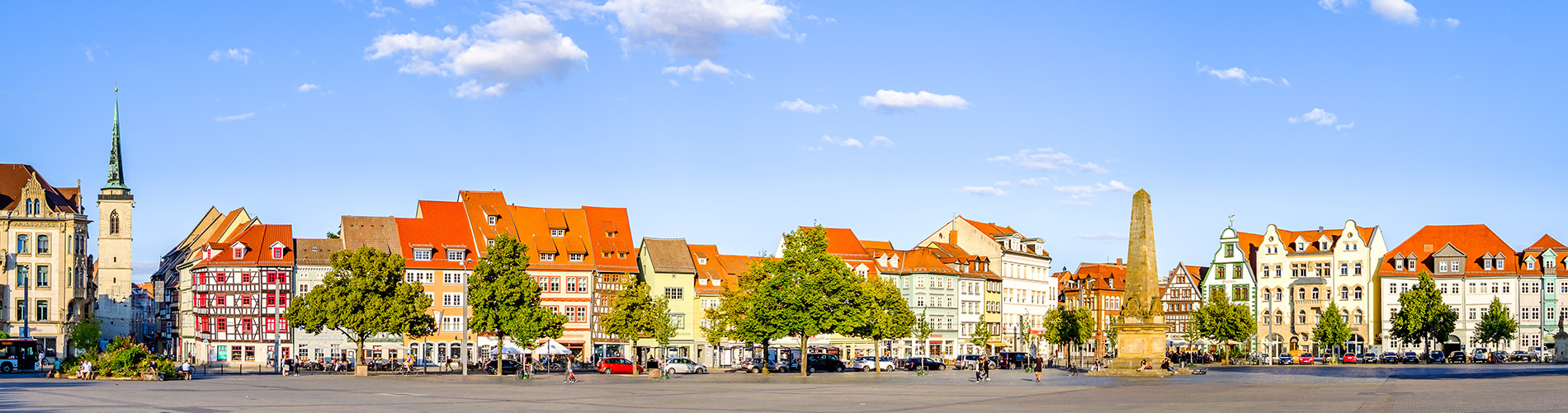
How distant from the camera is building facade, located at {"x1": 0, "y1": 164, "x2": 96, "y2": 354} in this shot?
389 ft

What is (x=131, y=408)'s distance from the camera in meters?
39.2

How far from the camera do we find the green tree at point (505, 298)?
83375 mm

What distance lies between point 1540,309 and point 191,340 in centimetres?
10641

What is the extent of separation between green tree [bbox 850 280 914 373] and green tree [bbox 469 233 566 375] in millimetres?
17222

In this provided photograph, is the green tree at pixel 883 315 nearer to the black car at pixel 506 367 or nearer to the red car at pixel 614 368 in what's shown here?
the red car at pixel 614 368

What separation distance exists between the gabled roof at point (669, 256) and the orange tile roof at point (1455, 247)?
60.2 m

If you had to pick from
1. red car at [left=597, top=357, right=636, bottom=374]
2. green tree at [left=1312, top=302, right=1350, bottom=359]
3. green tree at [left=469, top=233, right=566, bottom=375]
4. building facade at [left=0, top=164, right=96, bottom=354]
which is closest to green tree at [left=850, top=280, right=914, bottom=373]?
red car at [left=597, top=357, right=636, bottom=374]

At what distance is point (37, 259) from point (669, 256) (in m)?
47.6

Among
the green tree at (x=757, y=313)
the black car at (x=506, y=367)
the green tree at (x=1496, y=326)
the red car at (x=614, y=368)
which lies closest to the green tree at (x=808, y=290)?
the green tree at (x=757, y=313)

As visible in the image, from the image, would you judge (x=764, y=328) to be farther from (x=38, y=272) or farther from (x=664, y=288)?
(x=38, y=272)

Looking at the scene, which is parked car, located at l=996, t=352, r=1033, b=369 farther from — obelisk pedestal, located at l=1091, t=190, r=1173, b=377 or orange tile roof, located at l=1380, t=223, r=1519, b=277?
orange tile roof, located at l=1380, t=223, r=1519, b=277

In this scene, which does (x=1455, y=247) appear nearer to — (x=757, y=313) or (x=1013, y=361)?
(x=1013, y=361)

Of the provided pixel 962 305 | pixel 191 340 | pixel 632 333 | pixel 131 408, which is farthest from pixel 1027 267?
pixel 131 408

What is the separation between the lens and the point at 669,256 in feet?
388
